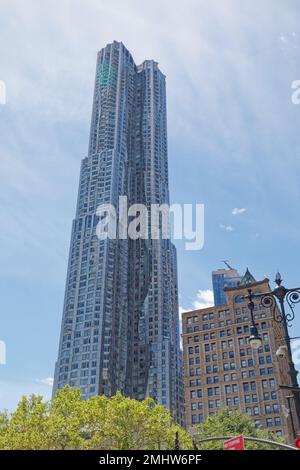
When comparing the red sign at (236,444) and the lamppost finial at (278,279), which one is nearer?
the red sign at (236,444)

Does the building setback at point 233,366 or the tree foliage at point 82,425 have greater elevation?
the building setback at point 233,366

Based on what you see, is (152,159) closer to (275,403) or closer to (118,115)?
(118,115)

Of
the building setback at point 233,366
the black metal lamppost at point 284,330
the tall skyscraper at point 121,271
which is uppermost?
the tall skyscraper at point 121,271

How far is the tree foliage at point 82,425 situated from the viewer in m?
35.5

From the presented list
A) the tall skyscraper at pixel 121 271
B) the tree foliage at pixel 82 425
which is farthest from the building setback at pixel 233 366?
the tree foliage at pixel 82 425

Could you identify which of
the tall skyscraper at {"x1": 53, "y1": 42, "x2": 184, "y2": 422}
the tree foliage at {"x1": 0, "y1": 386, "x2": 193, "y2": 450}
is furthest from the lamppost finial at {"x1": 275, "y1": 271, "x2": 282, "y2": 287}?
the tall skyscraper at {"x1": 53, "y1": 42, "x2": 184, "y2": 422}

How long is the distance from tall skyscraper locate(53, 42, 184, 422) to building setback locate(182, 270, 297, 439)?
25.1m

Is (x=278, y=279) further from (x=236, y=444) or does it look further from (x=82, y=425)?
(x=82, y=425)

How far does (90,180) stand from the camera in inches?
5664

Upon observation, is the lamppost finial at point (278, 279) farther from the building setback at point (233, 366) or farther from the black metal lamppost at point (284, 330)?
the building setback at point (233, 366)

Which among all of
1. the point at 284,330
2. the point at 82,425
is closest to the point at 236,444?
the point at 284,330

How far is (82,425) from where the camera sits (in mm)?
39812

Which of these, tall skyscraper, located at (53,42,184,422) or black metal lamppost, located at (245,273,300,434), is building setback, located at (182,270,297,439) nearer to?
tall skyscraper, located at (53,42,184,422)

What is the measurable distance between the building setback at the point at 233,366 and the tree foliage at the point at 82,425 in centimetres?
5073
